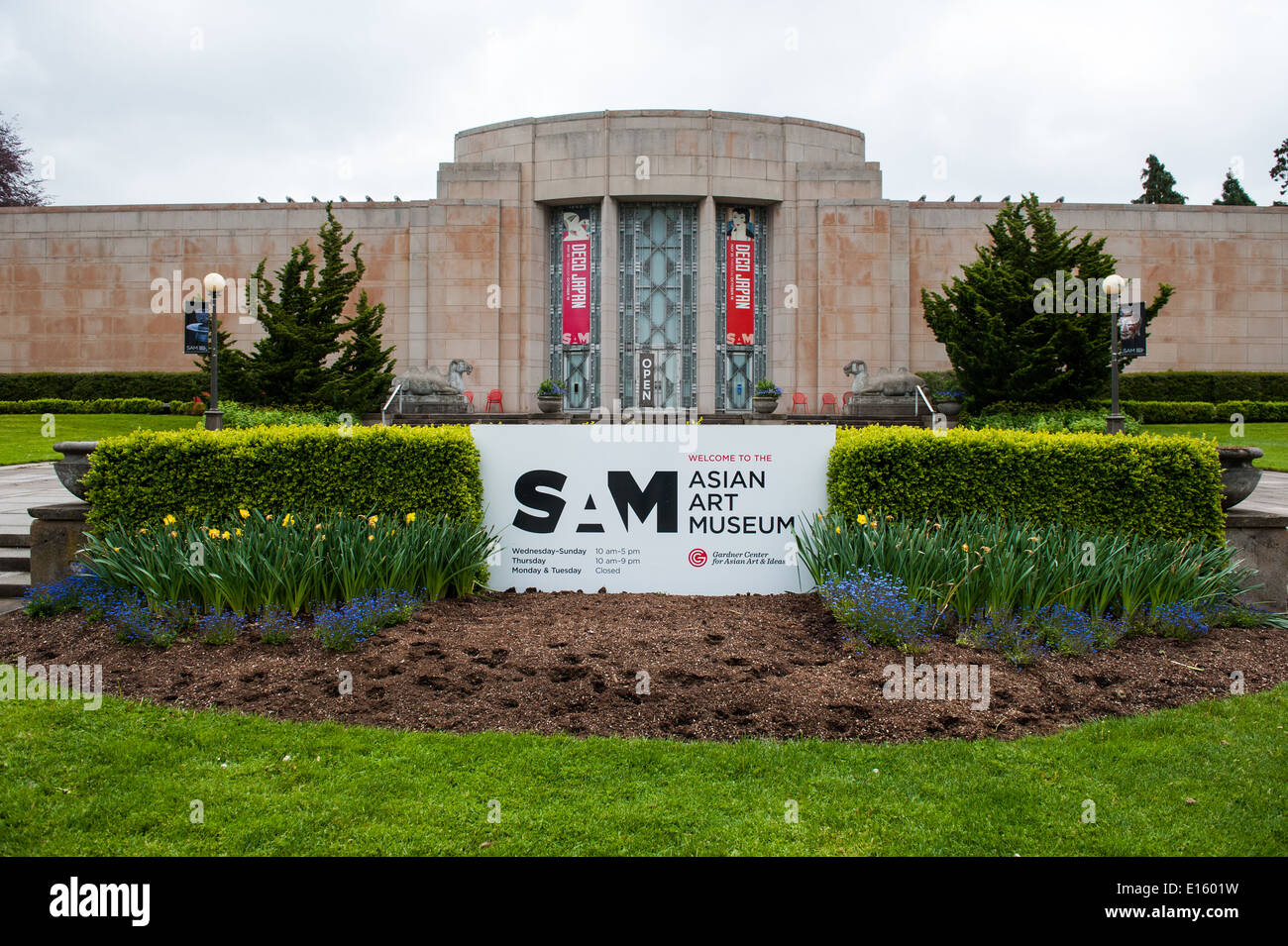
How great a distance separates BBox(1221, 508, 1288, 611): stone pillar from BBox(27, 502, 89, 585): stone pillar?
0.10m

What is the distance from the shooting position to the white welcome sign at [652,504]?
747 centimetres

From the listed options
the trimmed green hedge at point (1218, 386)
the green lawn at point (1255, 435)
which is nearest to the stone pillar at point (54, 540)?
the green lawn at point (1255, 435)

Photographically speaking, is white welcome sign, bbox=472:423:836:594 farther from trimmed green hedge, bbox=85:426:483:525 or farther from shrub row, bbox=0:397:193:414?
shrub row, bbox=0:397:193:414

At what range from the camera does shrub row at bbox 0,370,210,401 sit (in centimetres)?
2850

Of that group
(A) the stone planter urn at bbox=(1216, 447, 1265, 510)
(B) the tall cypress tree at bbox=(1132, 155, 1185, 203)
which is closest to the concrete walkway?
(A) the stone planter urn at bbox=(1216, 447, 1265, 510)

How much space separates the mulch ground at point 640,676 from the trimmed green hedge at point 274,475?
1.15m

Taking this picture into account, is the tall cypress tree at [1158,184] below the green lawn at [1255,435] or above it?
above

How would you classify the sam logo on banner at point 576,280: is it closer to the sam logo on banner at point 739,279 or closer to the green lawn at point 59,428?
the sam logo on banner at point 739,279

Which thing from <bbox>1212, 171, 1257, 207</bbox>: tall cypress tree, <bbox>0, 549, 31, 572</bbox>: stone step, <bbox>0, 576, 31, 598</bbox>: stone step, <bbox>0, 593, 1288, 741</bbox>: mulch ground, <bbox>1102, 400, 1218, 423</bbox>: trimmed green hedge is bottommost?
<bbox>0, 593, 1288, 741</bbox>: mulch ground

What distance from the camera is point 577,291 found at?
2870 centimetres

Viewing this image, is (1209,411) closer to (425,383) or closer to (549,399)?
(549,399)

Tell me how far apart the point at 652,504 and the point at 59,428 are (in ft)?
72.5

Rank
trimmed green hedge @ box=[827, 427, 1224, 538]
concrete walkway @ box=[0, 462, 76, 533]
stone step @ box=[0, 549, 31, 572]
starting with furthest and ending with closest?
1. concrete walkway @ box=[0, 462, 76, 533]
2. stone step @ box=[0, 549, 31, 572]
3. trimmed green hedge @ box=[827, 427, 1224, 538]

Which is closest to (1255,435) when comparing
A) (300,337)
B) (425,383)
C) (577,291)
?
(577,291)
